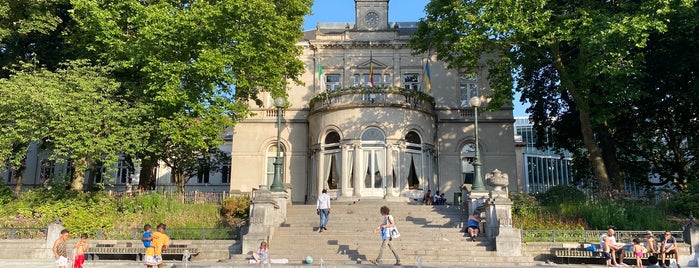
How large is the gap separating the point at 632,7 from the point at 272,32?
15.0 metres

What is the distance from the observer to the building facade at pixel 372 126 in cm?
2709

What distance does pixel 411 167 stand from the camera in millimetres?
27719

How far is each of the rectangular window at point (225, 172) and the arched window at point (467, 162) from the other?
16.2 meters

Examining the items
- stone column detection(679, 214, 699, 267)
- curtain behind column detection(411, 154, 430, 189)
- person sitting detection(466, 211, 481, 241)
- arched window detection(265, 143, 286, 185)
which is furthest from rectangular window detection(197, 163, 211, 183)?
stone column detection(679, 214, 699, 267)

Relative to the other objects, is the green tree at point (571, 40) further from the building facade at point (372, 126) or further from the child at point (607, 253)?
the child at point (607, 253)

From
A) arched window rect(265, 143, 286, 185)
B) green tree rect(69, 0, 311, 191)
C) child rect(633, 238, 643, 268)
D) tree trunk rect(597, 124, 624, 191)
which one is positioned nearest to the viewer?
child rect(633, 238, 643, 268)

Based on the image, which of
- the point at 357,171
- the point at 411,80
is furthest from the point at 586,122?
the point at 411,80

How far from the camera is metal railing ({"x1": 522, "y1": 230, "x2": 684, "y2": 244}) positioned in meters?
17.2

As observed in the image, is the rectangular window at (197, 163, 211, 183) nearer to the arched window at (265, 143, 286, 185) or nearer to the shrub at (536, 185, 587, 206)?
the arched window at (265, 143, 286, 185)

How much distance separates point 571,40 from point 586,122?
12.5ft

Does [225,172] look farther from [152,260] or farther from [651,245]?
[651,245]

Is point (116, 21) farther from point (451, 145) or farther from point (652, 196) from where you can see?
point (652, 196)

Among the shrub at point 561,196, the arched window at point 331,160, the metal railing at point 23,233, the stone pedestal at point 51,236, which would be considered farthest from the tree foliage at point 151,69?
the shrub at point 561,196

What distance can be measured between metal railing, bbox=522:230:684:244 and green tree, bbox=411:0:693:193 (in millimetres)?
6177
